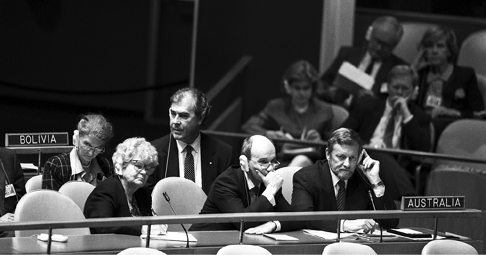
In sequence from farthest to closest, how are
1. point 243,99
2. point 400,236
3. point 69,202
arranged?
point 243,99, point 400,236, point 69,202

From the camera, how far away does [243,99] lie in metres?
7.76

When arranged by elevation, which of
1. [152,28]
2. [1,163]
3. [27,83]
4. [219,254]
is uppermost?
[152,28]

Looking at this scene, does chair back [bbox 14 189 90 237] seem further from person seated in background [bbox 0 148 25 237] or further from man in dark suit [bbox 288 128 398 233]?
man in dark suit [bbox 288 128 398 233]

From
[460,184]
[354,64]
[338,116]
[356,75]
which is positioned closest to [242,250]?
[460,184]

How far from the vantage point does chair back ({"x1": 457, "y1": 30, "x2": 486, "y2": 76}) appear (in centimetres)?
767

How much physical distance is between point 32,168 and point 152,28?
2.16 m

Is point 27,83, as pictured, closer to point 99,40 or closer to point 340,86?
point 99,40

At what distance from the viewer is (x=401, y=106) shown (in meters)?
6.38

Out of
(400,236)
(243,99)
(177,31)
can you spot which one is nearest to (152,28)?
(177,31)

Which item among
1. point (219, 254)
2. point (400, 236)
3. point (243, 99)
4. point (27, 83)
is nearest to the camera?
point (219, 254)

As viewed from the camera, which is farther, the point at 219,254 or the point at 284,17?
the point at 284,17

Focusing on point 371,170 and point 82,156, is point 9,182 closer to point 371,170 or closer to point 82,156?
point 82,156

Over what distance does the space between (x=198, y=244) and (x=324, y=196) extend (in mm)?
871

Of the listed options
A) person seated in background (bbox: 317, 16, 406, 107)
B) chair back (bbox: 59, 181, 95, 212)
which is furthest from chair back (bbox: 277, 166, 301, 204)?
person seated in background (bbox: 317, 16, 406, 107)
